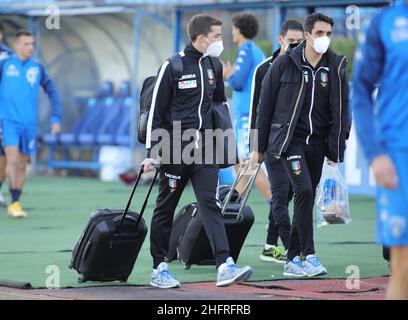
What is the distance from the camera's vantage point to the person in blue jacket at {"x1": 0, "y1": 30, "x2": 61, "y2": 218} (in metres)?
14.8

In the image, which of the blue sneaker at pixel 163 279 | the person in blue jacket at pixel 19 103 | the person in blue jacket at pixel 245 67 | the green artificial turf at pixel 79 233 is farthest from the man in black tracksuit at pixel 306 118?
the person in blue jacket at pixel 19 103

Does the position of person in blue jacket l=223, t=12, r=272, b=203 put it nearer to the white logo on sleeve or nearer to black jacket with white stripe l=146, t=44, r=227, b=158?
the white logo on sleeve

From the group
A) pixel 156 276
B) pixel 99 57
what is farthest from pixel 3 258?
pixel 99 57

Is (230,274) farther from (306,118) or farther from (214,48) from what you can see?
(214,48)

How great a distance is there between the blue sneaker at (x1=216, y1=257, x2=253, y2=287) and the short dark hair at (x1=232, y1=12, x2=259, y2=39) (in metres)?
4.96

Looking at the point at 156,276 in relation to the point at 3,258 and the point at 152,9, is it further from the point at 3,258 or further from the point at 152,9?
the point at 152,9

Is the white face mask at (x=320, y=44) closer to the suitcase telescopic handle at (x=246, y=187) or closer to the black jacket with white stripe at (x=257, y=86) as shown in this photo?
the black jacket with white stripe at (x=257, y=86)

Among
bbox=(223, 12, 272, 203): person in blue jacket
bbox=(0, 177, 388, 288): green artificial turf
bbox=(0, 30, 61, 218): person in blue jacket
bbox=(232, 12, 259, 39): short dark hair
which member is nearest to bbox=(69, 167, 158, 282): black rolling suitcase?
bbox=(0, 177, 388, 288): green artificial turf

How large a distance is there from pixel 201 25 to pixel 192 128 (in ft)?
2.65

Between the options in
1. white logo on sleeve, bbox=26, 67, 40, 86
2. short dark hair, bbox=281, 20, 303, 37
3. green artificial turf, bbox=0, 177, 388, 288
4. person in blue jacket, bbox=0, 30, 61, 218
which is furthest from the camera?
white logo on sleeve, bbox=26, 67, 40, 86

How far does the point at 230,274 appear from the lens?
331 inches

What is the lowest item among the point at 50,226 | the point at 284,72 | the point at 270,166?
the point at 50,226

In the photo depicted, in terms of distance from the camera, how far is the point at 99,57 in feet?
78.5

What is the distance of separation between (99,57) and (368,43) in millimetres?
18405
